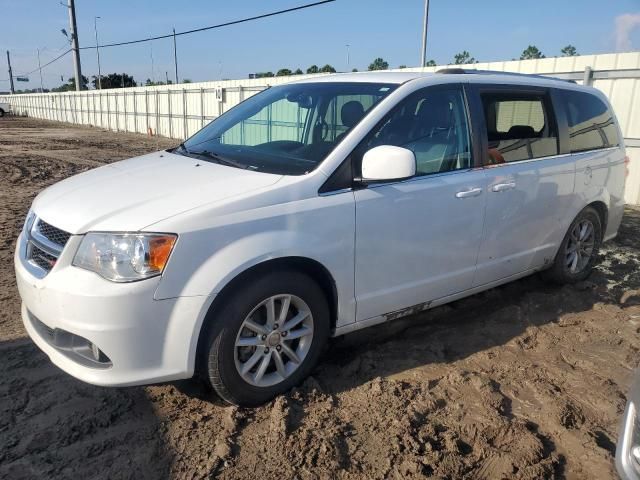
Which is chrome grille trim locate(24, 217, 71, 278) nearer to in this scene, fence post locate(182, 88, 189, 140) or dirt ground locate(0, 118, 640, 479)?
dirt ground locate(0, 118, 640, 479)

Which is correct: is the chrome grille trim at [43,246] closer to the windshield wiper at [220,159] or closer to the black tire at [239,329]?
the black tire at [239,329]

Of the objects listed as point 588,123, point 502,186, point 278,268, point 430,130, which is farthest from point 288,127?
point 588,123

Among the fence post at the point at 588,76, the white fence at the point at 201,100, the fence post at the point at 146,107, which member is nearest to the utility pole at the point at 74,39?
the white fence at the point at 201,100

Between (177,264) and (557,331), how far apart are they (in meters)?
3.06

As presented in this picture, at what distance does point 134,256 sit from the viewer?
2447 mm

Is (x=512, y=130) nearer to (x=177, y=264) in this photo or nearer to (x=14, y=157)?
(x=177, y=264)

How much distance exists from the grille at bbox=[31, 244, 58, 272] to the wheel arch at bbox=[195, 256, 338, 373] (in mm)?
842

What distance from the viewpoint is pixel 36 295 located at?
105 inches

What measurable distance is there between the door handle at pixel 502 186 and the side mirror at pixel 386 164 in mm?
1047

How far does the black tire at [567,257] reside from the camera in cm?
469

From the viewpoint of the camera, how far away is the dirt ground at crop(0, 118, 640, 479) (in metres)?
2.51

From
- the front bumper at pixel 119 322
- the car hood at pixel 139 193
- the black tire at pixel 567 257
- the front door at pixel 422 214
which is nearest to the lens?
the front bumper at pixel 119 322

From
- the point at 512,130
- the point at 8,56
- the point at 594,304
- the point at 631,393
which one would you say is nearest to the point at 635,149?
the point at 594,304

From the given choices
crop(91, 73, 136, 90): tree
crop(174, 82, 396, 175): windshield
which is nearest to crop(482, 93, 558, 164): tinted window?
crop(174, 82, 396, 175): windshield
